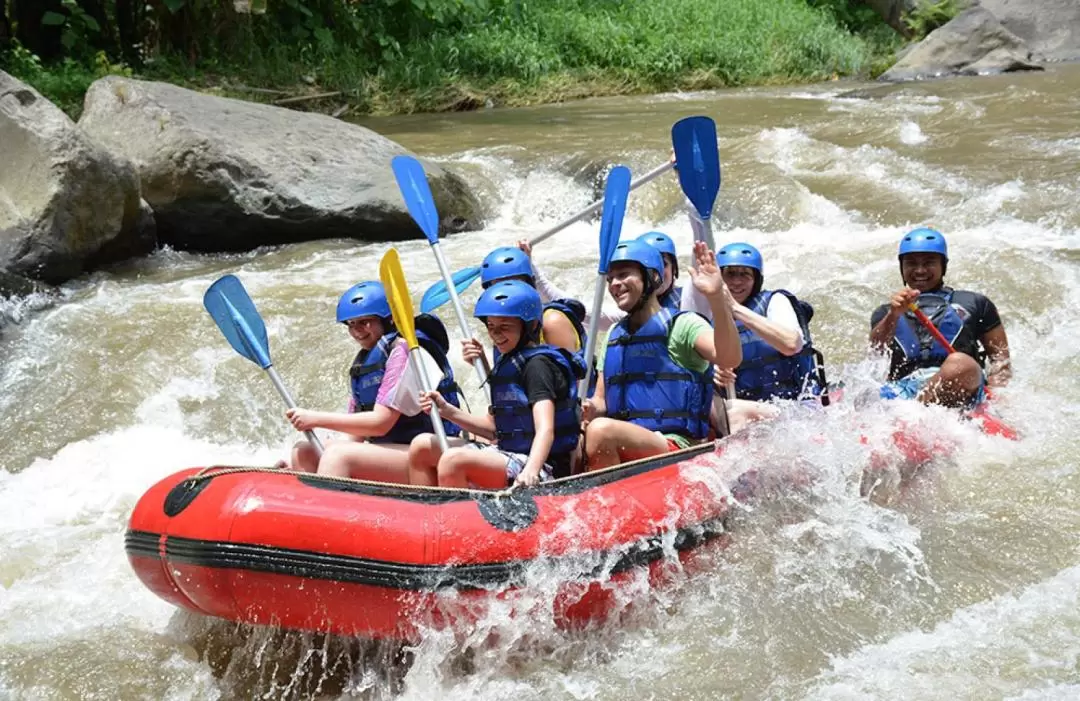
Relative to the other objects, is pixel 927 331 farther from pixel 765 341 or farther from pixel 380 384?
pixel 380 384

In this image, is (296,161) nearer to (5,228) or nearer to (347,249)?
(347,249)

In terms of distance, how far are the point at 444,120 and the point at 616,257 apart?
9439 mm

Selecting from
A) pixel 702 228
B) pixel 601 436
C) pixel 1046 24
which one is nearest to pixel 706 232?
pixel 702 228

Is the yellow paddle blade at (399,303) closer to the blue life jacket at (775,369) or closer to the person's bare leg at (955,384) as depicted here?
the blue life jacket at (775,369)

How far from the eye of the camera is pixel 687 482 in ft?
12.3

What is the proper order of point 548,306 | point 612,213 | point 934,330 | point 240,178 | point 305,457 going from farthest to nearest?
point 240,178 < point 934,330 < point 548,306 < point 612,213 < point 305,457

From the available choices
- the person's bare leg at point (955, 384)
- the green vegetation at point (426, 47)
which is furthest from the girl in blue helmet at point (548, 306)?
the green vegetation at point (426, 47)

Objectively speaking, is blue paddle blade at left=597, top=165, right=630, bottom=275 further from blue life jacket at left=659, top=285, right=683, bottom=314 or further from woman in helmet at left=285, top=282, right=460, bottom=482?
woman in helmet at left=285, top=282, right=460, bottom=482

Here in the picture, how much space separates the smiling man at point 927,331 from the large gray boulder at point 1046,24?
11.8 m

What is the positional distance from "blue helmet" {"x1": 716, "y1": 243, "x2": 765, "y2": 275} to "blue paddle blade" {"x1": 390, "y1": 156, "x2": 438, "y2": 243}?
1.22m

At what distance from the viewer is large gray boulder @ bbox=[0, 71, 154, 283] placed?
7.14 meters

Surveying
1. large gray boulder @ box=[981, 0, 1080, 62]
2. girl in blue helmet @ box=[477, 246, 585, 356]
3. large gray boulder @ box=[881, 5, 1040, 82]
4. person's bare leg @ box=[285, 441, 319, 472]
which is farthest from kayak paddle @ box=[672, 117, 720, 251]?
large gray boulder @ box=[981, 0, 1080, 62]

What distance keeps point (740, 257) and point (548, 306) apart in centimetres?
71

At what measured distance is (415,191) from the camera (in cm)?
520
